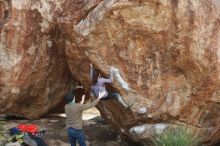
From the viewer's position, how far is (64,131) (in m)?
12.5

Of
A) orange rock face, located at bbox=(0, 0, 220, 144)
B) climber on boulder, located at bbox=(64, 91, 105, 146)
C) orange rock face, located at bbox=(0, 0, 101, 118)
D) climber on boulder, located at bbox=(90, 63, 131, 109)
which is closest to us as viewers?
climber on boulder, located at bbox=(64, 91, 105, 146)

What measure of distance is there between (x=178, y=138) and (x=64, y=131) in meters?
3.49

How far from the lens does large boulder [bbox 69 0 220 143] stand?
A: 10172 millimetres

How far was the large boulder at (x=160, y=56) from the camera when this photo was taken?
1017 centimetres

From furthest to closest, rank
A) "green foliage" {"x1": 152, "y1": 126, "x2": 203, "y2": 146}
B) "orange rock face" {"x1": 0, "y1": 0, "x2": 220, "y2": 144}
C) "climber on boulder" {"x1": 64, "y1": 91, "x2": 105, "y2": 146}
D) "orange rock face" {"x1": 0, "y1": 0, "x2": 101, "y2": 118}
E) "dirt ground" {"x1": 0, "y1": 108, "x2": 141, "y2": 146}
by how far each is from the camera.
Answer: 1. "dirt ground" {"x1": 0, "y1": 108, "x2": 141, "y2": 146}
2. "orange rock face" {"x1": 0, "y1": 0, "x2": 101, "y2": 118}
3. "orange rock face" {"x1": 0, "y1": 0, "x2": 220, "y2": 144}
4. "green foliage" {"x1": 152, "y1": 126, "x2": 203, "y2": 146}
5. "climber on boulder" {"x1": 64, "y1": 91, "x2": 105, "y2": 146}

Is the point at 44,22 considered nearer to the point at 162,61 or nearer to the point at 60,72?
the point at 60,72

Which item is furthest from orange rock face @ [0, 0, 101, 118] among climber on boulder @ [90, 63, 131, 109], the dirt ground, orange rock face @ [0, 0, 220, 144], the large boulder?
climber on boulder @ [90, 63, 131, 109]

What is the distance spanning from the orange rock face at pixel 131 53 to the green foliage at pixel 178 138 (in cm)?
22

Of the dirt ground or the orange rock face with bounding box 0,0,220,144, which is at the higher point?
the orange rock face with bounding box 0,0,220,144

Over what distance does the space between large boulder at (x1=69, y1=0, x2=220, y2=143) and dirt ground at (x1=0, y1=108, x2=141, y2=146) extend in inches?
47.2

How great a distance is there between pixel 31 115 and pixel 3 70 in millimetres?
1867

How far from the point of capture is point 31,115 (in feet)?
43.4

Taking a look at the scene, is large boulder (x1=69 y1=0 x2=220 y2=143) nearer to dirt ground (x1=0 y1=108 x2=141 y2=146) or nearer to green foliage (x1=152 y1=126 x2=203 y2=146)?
green foliage (x1=152 y1=126 x2=203 y2=146)

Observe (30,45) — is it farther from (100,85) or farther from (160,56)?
(160,56)
